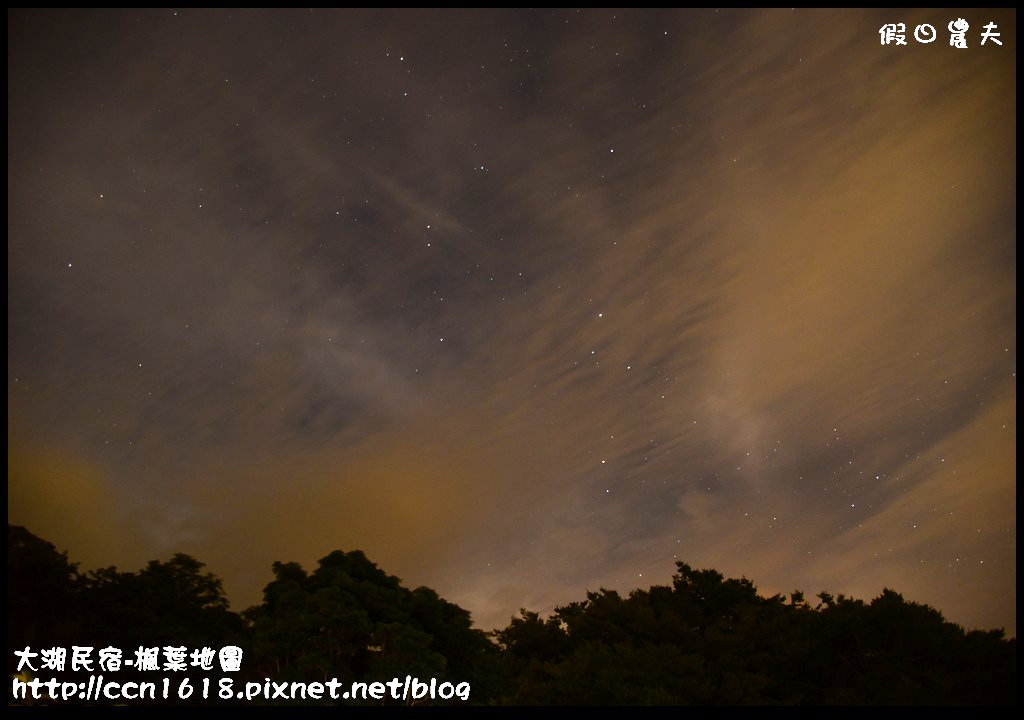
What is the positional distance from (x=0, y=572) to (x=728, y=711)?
529 inches

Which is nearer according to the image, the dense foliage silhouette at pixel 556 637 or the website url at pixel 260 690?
the dense foliage silhouette at pixel 556 637

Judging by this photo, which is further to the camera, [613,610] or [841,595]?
[613,610]

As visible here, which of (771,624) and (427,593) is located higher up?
(427,593)

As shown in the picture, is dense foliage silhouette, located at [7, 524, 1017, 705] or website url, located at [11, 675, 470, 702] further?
website url, located at [11, 675, 470, 702]

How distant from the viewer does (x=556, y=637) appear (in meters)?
18.1

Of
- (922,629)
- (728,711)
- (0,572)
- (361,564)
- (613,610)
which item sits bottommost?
(728,711)

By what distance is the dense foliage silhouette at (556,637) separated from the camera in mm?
12609

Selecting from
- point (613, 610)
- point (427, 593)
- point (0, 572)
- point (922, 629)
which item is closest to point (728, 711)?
point (922, 629)

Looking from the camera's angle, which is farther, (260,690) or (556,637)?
(260,690)

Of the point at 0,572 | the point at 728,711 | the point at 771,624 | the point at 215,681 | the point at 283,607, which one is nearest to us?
the point at 728,711

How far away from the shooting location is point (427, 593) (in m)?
26.3

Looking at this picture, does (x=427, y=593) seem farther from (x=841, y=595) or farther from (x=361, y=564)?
(x=841, y=595)

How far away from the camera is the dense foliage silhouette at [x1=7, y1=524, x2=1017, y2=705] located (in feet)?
41.4

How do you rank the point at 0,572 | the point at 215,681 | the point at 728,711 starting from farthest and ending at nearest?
the point at 215,681 < the point at 0,572 < the point at 728,711
